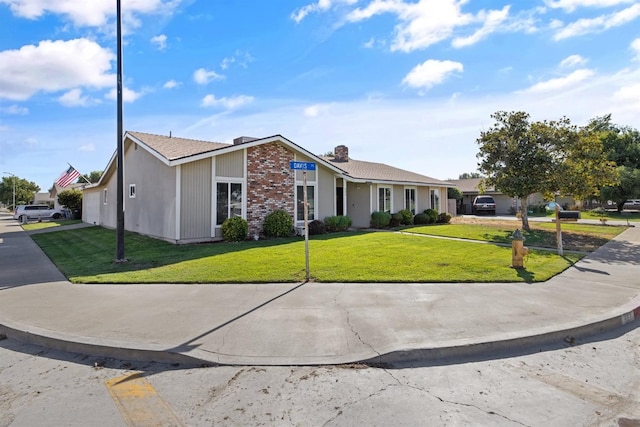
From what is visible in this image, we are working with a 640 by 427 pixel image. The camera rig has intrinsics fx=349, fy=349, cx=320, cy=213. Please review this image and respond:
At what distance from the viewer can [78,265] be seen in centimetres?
963

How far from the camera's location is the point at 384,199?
21.2 meters

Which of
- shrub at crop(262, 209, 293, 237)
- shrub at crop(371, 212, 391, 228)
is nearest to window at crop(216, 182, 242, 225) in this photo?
shrub at crop(262, 209, 293, 237)

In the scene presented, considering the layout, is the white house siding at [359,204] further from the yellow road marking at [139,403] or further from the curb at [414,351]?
the yellow road marking at [139,403]

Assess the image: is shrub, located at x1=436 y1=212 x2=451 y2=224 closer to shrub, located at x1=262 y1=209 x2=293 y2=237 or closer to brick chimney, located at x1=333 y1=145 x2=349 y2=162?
brick chimney, located at x1=333 y1=145 x2=349 y2=162

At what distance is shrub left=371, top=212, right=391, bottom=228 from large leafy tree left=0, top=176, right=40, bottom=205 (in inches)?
3503

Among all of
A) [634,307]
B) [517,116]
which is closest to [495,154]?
[517,116]

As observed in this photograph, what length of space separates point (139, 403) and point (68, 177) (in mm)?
25833

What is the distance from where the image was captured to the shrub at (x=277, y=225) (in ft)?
48.2

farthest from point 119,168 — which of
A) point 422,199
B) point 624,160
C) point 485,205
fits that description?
point 624,160

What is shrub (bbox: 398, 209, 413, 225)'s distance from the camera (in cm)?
2131

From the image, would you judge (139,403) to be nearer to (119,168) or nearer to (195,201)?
(119,168)

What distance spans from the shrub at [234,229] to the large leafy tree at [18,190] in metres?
88.5

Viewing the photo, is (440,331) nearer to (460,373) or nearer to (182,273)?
(460,373)

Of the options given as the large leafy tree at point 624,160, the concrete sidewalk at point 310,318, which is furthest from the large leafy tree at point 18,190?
the large leafy tree at point 624,160
